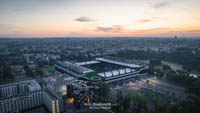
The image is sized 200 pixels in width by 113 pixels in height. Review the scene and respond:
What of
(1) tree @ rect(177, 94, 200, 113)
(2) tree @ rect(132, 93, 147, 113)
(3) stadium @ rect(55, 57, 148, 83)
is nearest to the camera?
(1) tree @ rect(177, 94, 200, 113)

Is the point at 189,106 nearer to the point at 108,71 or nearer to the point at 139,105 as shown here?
the point at 139,105

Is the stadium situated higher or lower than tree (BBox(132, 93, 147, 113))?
higher

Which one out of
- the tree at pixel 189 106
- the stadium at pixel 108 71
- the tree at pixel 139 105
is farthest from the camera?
the stadium at pixel 108 71

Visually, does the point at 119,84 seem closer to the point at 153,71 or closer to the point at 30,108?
the point at 153,71

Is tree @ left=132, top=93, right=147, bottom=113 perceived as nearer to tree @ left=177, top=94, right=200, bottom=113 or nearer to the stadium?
tree @ left=177, top=94, right=200, bottom=113

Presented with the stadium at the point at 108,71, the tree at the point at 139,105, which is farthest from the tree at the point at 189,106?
the stadium at the point at 108,71

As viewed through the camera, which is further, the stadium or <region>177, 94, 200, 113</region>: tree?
the stadium

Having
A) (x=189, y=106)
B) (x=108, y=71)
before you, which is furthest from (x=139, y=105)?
(x=108, y=71)

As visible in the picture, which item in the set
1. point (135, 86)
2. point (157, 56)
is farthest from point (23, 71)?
point (157, 56)

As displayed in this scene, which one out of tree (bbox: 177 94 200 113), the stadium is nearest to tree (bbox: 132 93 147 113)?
tree (bbox: 177 94 200 113)

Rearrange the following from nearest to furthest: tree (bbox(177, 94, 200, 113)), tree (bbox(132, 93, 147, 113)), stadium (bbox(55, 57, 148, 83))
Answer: tree (bbox(177, 94, 200, 113)) → tree (bbox(132, 93, 147, 113)) → stadium (bbox(55, 57, 148, 83))

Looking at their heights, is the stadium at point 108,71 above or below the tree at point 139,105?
above

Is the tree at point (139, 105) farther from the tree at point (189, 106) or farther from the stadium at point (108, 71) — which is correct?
the stadium at point (108, 71)

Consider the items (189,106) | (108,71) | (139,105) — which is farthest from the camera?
(108,71)
